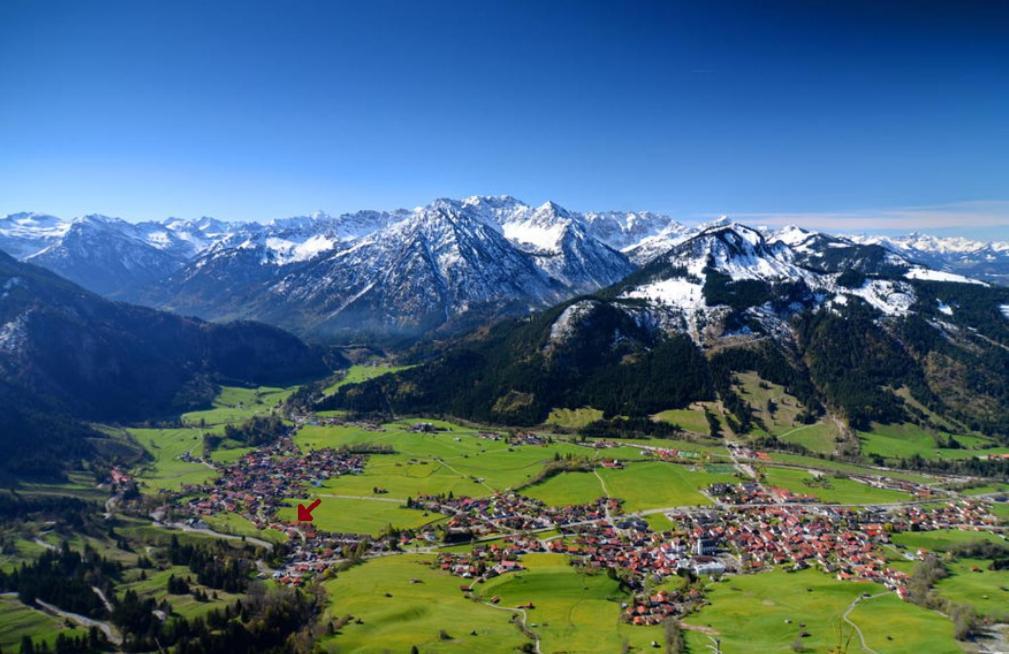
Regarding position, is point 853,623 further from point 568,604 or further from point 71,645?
point 71,645

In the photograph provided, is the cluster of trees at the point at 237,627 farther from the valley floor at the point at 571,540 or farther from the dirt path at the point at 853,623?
the dirt path at the point at 853,623

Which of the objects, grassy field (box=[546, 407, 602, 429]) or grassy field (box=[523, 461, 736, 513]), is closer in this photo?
grassy field (box=[523, 461, 736, 513])

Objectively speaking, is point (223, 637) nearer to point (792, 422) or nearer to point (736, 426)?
point (736, 426)

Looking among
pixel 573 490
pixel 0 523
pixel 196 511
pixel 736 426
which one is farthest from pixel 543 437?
pixel 0 523

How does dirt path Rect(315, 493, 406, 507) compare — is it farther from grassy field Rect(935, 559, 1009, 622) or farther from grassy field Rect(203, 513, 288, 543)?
grassy field Rect(935, 559, 1009, 622)

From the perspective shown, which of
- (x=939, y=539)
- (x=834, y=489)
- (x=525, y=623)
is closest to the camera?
(x=525, y=623)

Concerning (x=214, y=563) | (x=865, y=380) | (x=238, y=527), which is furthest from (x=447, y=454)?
(x=865, y=380)

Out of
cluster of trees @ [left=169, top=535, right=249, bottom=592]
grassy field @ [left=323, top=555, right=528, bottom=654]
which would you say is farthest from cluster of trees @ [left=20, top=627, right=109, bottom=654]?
grassy field @ [left=323, top=555, right=528, bottom=654]
